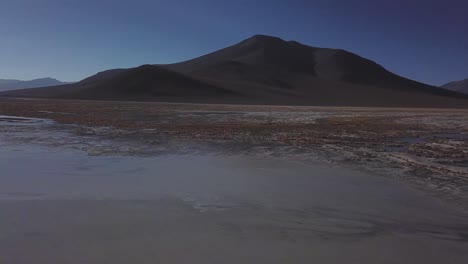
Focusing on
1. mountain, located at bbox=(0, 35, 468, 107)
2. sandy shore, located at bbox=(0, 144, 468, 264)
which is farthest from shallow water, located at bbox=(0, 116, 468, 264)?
mountain, located at bbox=(0, 35, 468, 107)

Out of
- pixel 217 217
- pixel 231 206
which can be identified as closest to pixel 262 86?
pixel 231 206

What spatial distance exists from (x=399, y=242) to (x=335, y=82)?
16699 cm

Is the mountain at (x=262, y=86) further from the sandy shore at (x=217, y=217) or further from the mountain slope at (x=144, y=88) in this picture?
the sandy shore at (x=217, y=217)

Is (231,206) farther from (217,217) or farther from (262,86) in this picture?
(262,86)

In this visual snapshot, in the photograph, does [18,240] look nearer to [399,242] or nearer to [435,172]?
[399,242]

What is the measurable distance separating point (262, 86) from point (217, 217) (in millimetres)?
138609

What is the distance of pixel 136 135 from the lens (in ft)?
68.0

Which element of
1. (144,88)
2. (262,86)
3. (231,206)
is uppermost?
(262,86)

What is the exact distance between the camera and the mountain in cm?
11650

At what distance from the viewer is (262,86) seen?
144500mm

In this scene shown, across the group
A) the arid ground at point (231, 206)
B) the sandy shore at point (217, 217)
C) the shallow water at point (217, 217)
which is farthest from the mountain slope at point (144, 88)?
the sandy shore at point (217, 217)

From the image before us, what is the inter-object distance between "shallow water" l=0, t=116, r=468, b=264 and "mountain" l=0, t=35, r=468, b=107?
95.6m

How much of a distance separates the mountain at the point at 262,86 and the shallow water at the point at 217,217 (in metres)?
95.6

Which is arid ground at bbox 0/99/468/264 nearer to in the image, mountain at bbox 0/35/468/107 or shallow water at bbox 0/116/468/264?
shallow water at bbox 0/116/468/264
